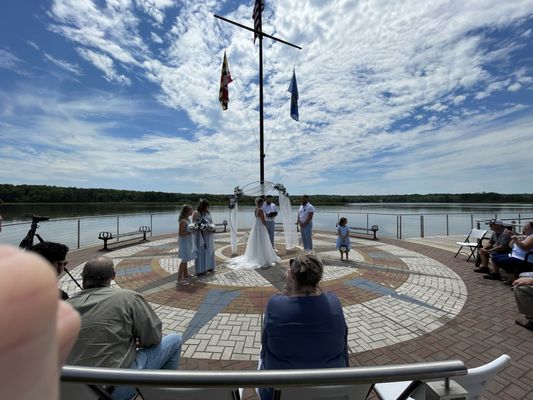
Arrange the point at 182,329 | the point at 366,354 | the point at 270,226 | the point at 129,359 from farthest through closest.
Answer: the point at 270,226
the point at 182,329
the point at 366,354
the point at 129,359

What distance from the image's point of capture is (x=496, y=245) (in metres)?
6.05

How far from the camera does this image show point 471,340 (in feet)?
11.2

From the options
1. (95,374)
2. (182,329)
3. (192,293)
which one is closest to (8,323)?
(95,374)

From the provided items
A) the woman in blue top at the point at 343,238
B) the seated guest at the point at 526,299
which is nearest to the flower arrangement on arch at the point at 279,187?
the woman in blue top at the point at 343,238

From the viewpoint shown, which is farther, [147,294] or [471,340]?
[147,294]

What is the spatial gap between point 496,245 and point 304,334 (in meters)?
6.48

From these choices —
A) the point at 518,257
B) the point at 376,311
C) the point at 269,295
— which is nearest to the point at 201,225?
the point at 269,295

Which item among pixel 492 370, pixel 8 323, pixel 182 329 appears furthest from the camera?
pixel 182 329

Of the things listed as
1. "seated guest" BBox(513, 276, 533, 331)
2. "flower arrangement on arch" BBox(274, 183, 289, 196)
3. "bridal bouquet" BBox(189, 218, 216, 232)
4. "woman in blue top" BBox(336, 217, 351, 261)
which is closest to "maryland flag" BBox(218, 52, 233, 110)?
"flower arrangement on arch" BBox(274, 183, 289, 196)

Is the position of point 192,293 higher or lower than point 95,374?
lower

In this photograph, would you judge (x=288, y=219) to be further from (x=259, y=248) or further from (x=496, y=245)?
(x=496, y=245)

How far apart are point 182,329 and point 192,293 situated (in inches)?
54.1

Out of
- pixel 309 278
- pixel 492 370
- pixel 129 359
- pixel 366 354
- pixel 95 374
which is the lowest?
pixel 366 354

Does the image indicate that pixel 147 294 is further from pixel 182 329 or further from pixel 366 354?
pixel 366 354
